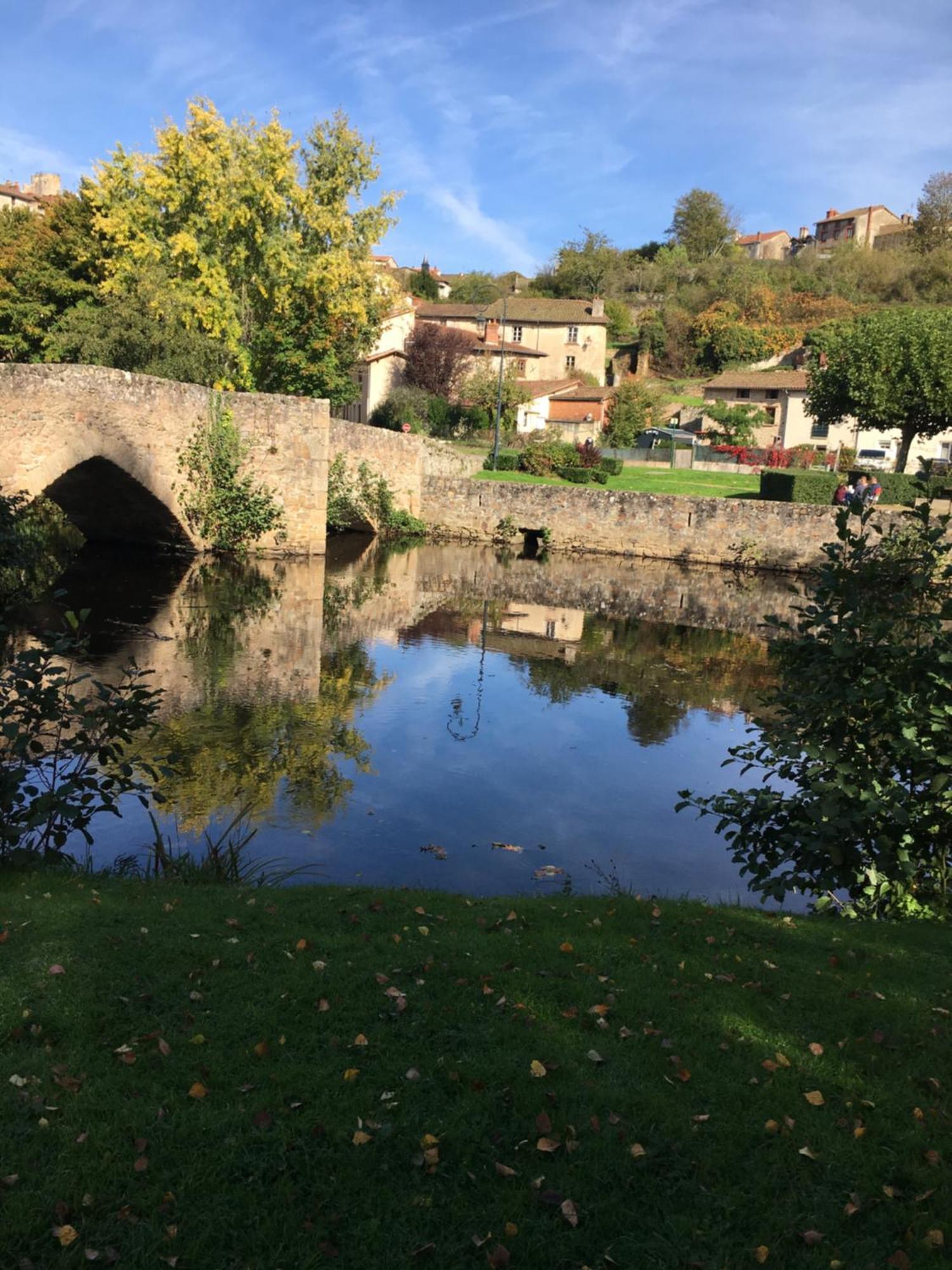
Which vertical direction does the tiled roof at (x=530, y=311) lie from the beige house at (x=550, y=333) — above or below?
above

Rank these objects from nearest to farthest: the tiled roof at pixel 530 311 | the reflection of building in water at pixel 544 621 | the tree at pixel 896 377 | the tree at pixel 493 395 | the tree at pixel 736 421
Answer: the reflection of building in water at pixel 544 621 < the tree at pixel 896 377 < the tree at pixel 493 395 < the tree at pixel 736 421 < the tiled roof at pixel 530 311

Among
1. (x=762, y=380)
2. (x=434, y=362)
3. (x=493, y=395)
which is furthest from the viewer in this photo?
(x=762, y=380)

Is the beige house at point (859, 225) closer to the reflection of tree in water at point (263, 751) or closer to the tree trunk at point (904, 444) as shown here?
the tree trunk at point (904, 444)

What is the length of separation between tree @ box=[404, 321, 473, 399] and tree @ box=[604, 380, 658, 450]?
8.76 m

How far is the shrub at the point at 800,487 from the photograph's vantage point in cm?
3125

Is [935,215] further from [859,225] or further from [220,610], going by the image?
[220,610]

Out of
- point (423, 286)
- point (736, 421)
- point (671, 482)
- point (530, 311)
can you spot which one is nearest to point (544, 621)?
point (671, 482)

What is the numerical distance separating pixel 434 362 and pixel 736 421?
17046 millimetres

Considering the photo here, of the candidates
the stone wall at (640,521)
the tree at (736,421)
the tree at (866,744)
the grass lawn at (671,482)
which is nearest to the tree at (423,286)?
the tree at (736,421)

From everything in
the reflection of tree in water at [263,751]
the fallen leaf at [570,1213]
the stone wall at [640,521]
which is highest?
the stone wall at [640,521]

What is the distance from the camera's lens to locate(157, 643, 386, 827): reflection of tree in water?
9.28 metres

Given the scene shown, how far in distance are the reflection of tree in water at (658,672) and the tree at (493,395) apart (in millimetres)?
32870

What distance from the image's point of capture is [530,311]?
66312mm

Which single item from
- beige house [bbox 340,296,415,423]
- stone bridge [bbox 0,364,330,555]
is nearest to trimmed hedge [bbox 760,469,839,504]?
stone bridge [bbox 0,364,330,555]
